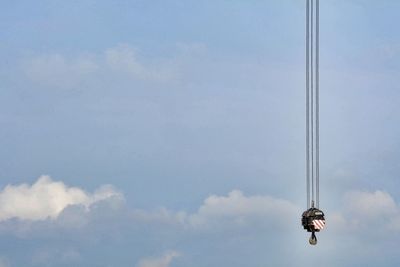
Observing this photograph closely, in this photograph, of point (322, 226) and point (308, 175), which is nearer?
point (322, 226)

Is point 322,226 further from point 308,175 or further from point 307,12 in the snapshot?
point 307,12

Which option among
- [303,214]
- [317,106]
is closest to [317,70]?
[317,106]

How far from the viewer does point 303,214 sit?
183 ft

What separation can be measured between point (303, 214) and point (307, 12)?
1694 centimetres

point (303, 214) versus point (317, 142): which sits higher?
point (317, 142)

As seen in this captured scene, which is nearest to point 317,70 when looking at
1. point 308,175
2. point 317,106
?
point 317,106

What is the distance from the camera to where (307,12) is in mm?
66125

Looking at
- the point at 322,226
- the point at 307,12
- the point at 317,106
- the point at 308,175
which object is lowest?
the point at 322,226

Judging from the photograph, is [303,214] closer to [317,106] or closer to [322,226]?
[322,226]

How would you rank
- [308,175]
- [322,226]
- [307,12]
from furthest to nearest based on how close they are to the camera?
[307,12], [308,175], [322,226]

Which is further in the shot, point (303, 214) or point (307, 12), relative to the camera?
point (307, 12)

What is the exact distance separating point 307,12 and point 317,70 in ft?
17.6

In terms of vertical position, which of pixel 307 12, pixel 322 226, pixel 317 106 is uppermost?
pixel 307 12

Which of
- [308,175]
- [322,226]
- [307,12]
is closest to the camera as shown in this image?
[322,226]
